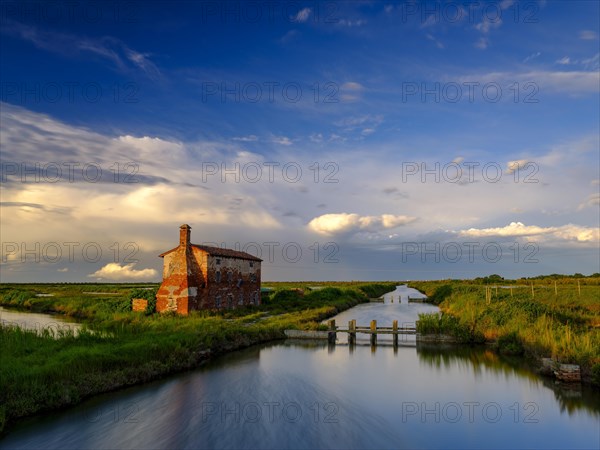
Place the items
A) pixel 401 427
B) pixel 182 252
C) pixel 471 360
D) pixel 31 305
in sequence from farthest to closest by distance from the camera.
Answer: pixel 31 305, pixel 182 252, pixel 471 360, pixel 401 427

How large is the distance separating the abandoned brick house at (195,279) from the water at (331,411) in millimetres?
11771

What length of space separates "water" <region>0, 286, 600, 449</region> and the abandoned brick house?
1177 centimetres

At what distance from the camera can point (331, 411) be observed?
588 inches

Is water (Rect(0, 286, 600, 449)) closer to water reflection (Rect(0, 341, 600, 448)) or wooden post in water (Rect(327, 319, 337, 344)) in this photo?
water reflection (Rect(0, 341, 600, 448))

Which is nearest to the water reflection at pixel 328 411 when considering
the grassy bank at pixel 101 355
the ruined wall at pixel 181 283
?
the grassy bank at pixel 101 355

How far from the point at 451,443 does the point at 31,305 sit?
53.9 meters

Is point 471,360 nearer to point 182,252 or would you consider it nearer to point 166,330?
point 166,330

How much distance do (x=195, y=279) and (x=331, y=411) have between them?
2054cm

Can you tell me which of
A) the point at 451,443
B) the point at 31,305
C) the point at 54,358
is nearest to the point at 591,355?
the point at 451,443

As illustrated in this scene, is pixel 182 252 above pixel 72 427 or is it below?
above

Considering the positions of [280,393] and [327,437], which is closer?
[327,437]

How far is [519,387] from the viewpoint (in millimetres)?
17812

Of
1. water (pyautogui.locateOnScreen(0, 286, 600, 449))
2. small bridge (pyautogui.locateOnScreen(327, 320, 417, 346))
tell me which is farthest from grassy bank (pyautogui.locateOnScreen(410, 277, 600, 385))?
water (pyautogui.locateOnScreen(0, 286, 600, 449))

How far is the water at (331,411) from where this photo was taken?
12266mm
